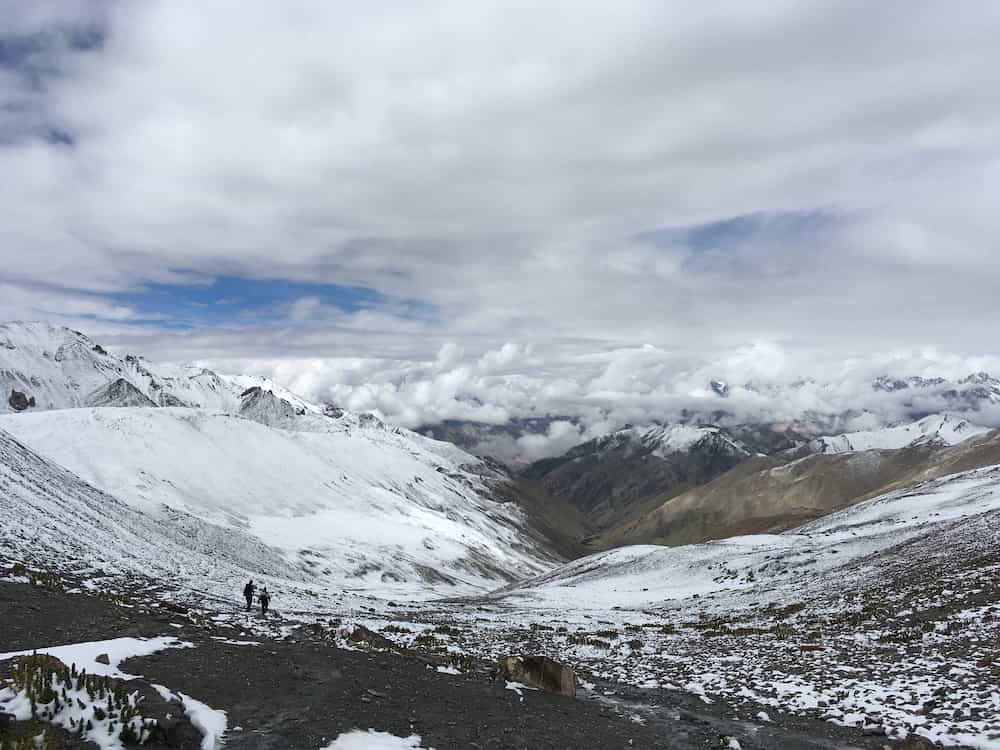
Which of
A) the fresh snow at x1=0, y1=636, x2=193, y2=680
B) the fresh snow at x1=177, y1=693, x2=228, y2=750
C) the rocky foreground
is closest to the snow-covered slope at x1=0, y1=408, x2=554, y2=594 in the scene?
the rocky foreground

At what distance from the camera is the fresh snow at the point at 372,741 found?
44.7 feet

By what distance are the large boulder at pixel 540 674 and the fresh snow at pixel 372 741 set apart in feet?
23.7

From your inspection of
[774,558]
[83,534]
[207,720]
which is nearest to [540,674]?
[207,720]

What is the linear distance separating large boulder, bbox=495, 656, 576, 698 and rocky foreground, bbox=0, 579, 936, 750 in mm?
644

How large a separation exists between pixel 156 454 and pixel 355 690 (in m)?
147

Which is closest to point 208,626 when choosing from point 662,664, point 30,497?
point 662,664

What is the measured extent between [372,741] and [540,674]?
28.2 feet

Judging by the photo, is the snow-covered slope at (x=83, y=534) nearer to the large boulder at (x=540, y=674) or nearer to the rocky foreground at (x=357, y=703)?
the rocky foreground at (x=357, y=703)

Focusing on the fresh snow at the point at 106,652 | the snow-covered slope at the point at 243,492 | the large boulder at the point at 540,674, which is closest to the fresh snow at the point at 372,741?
the fresh snow at the point at 106,652

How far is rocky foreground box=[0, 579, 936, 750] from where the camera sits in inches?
574

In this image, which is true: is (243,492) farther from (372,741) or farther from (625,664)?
(372,741)

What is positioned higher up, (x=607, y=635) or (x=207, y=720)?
(x=207, y=720)

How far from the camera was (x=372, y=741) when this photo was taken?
14.2 meters

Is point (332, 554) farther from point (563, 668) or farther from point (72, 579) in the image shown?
point (563, 668)
